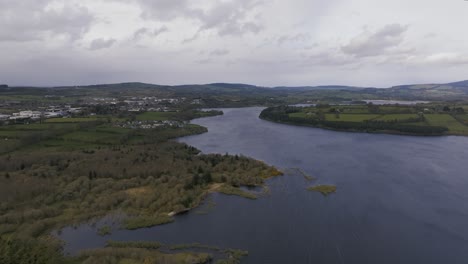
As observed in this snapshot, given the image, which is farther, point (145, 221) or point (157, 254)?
point (145, 221)

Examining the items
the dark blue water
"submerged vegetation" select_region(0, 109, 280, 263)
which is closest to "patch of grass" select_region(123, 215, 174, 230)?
"submerged vegetation" select_region(0, 109, 280, 263)

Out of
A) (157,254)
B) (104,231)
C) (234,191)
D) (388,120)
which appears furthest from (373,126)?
(104,231)

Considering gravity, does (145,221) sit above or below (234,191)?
below

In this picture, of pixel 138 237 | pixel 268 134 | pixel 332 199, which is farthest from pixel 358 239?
pixel 268 134

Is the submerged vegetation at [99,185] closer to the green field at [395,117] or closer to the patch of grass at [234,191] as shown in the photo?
the patch of grass at [234,191]

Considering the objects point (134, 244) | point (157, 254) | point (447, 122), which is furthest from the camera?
point (447, 122)

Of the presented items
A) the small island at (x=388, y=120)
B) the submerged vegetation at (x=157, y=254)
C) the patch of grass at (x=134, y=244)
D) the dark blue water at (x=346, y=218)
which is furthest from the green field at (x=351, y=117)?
the patch of grass at (x=134, y=244)

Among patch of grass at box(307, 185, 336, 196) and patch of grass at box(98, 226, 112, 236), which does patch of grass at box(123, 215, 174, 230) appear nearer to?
patch of grass at box(98, 226, 112, 236)

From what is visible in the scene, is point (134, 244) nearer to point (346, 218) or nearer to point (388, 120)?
point (346, 218)
